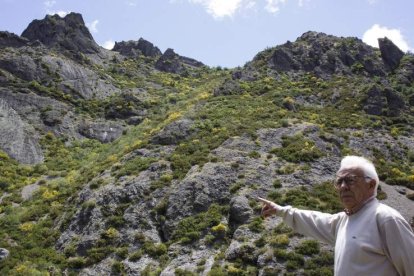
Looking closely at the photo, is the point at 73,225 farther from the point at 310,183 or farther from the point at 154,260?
the point at 310,183

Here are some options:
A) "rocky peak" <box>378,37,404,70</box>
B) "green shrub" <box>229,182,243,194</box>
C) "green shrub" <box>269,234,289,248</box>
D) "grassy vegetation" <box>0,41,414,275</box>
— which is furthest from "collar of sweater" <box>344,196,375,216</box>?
"rocky peak" <box>378,37,404,70</box>

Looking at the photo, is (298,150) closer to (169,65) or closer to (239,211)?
(239,211)

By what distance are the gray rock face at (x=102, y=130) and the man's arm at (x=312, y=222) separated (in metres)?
56.4

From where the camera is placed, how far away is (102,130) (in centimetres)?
6325

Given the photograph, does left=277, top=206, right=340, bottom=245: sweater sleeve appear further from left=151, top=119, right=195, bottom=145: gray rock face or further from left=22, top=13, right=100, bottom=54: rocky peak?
left=22, top=13, right=100, bottom=54: rocky peak

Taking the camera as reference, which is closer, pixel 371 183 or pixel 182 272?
pixel 371 183

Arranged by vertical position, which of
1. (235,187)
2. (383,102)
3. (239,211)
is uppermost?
(383,102)

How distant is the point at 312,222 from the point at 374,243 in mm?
1256

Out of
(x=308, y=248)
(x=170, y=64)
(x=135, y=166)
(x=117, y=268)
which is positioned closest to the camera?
(x=308, y=248)

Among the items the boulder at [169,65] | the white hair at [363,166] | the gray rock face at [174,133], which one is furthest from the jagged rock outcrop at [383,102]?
the boulder at [169,65]

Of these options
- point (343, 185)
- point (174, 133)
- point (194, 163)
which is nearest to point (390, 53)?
point (174, 133)

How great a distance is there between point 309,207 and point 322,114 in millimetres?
25393

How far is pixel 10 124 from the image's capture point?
57.3 m

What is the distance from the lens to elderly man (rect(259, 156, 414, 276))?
4.61 metres
